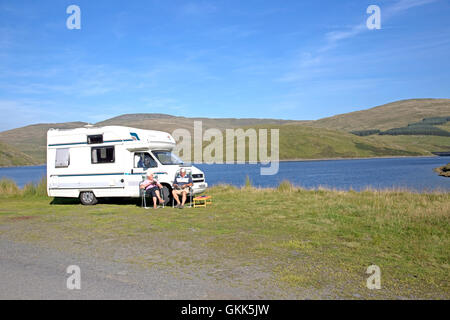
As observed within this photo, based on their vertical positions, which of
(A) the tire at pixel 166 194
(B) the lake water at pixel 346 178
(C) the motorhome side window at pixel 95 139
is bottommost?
(B) the lake water at pixel 346 178

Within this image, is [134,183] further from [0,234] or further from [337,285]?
[337,285]

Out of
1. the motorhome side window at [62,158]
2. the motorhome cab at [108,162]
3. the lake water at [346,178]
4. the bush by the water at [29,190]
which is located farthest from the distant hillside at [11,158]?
the motorhome cab at [108,162]

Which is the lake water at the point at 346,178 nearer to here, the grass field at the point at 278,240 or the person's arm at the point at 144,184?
the grass field at the point at 278,240

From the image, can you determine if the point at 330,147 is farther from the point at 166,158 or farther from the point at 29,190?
the point at 166,158

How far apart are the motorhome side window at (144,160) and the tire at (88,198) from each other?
2.46m

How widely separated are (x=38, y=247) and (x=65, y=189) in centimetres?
847

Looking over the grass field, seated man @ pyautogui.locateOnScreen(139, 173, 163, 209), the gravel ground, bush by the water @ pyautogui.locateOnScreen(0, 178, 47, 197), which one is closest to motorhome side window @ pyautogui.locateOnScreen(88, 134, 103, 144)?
seated man @ pyautogui.locateOnScreen(139, 173, 163, 209)

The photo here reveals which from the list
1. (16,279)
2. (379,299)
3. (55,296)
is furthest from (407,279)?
(16,279)

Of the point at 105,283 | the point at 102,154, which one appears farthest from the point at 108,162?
the point at 105,283

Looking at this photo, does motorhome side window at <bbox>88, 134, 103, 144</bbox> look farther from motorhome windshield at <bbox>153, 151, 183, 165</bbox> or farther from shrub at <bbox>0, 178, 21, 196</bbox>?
shrub at <bbox>0, 178, 21, 196</bbox>

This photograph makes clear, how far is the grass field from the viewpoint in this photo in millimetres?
5949

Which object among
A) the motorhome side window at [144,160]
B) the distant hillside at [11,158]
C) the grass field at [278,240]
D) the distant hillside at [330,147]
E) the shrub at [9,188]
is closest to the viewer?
the grass field at [278,240]

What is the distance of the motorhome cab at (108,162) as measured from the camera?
15641 millimetres
